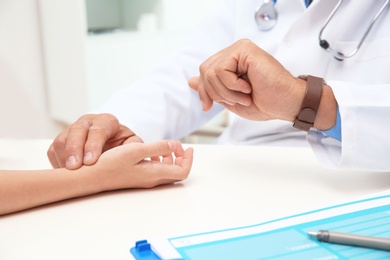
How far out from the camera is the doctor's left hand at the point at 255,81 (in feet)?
2.22

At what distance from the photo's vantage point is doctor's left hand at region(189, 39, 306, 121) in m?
0.68

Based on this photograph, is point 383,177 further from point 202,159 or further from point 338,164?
point 202,159

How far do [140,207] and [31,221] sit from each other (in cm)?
12

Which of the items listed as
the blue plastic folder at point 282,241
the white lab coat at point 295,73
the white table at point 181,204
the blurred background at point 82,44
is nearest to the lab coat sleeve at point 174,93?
the white lab coat at point 295,73

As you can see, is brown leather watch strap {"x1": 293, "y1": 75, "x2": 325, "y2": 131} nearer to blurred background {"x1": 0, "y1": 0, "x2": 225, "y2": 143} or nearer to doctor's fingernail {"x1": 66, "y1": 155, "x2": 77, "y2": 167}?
doctor's fingernail {"x1": 66, "y1": 155, "x2": 77, "y2": 167}

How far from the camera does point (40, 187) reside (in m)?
0.57

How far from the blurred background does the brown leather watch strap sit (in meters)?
Answer: 1.26

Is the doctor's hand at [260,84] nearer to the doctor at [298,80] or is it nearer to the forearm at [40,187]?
the doctor at [298,80]

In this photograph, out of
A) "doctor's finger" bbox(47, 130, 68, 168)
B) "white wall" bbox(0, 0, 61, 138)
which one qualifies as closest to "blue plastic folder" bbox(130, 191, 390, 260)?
"doctor's finger" bbox(47, 130, 68, 168)

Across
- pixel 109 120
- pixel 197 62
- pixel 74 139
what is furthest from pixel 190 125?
pixel 74 139

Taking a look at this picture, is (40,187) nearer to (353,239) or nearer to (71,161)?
(71,161)

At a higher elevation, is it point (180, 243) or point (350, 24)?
point (350, 24)

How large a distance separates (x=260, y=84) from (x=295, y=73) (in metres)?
0.28

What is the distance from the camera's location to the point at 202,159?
0.76 meters
